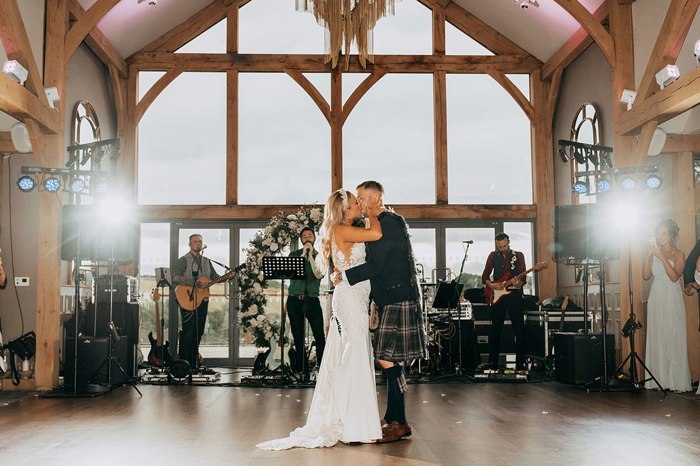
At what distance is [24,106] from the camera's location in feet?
23.4

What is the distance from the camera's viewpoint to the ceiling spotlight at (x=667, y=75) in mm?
7082

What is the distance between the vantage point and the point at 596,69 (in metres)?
10.2

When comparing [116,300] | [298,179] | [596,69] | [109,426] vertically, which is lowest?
[109,426]

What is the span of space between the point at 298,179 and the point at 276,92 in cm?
147

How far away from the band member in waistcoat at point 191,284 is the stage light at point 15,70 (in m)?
2.76

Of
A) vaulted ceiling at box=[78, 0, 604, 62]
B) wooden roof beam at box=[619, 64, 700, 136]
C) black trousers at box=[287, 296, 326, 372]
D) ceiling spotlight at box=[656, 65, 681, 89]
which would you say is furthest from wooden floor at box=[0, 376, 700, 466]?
vaulted ceiling at box=[78, 0, 604, 62]

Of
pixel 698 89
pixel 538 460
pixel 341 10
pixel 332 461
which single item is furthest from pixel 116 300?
pixel 698 89

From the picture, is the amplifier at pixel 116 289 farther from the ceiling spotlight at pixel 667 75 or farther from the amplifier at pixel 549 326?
the ceiling spotlight at pixel 667 75

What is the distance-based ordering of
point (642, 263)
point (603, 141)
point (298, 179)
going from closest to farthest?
point (642, 263), point (603, 141), point (298, 179)

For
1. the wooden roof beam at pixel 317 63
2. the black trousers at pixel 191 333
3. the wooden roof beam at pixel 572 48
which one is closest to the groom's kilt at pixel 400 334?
the black trousers at pixel 191 333

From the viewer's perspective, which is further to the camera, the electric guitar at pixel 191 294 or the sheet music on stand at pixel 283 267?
the electric guitar at pixel 191 294

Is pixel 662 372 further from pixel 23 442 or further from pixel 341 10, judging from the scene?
pixel 23 442

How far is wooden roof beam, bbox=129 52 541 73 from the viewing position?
11.8 m

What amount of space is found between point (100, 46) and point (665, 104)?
737cm
